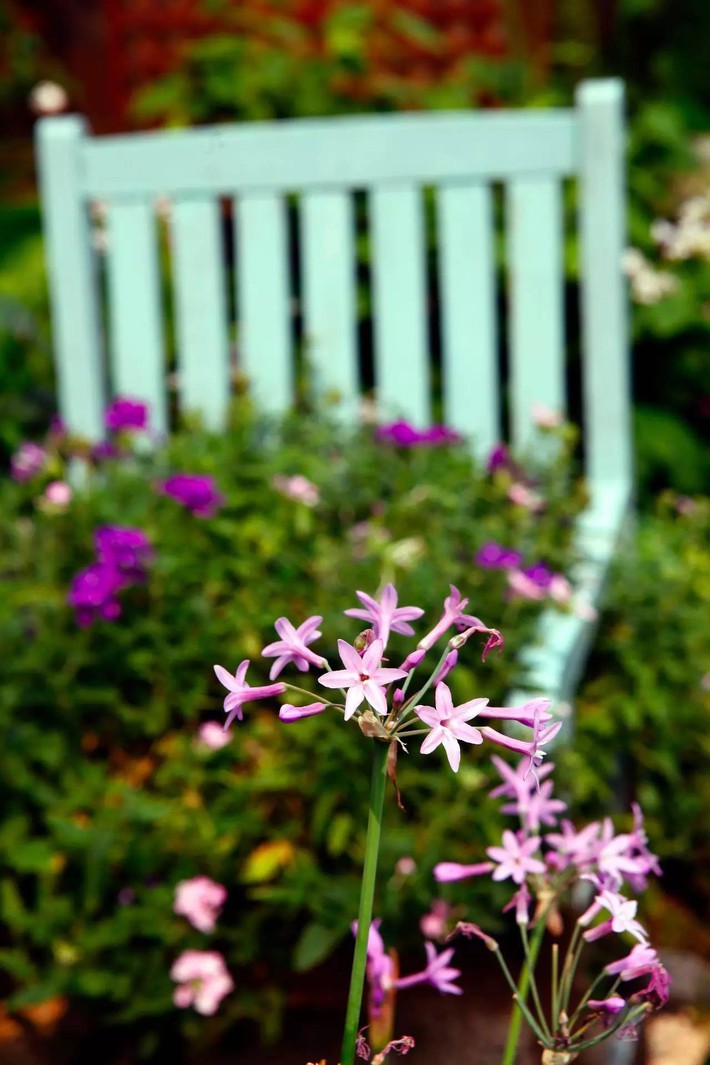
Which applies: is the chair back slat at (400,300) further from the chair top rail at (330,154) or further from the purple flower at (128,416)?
the purple flower at (128,416)

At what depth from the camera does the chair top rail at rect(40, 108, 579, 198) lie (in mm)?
2385

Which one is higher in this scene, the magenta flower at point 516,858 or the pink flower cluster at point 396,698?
the pink flower cluster at point 396,698

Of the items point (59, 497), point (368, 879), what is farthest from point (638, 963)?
point (59, 497)

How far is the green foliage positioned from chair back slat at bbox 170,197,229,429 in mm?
384

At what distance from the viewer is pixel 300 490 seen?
2018 millimetres

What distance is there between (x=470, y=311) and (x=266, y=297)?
379mm

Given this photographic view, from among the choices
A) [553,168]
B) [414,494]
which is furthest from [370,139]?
[414,494]

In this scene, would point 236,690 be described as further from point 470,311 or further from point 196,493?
point 470,311

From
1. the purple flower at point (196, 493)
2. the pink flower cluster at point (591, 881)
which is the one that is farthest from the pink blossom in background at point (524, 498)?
the pink flower cluster at point (591, 881)

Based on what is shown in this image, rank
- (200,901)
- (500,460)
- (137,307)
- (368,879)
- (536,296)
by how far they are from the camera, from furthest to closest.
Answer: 1. (137,307)
2. (536,296)
3. (500,460)
4. (200,901)
5. (368,879)

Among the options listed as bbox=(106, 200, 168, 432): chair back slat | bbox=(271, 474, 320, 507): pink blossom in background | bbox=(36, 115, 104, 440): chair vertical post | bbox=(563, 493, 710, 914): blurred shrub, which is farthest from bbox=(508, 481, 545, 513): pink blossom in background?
bbox=(36, 115, 104, 440): chair vertical post

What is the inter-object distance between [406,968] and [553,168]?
1413 mm

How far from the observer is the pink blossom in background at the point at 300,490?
202 cm

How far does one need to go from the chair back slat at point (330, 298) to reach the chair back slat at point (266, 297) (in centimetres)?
4
